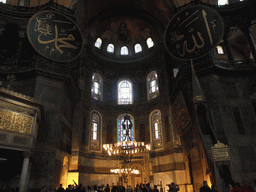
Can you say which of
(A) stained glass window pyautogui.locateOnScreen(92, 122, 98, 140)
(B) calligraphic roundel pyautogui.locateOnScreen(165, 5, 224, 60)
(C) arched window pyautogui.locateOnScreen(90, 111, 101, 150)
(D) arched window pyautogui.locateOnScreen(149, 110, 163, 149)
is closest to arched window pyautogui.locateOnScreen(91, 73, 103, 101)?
(C) arched window pyautogui.locateOnScreen(90, 111, 101, 150)

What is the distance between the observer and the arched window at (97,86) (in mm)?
15078

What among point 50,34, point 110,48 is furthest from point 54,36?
point 110,48

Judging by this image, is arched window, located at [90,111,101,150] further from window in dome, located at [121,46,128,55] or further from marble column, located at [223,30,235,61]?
Result: marble column, located at [223,30,235,61]

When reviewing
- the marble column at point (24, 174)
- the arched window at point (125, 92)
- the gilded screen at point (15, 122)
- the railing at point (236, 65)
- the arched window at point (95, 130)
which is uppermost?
the arched window at point (125, 92)

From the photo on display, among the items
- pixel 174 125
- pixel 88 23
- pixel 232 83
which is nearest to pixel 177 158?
pixel 174 125

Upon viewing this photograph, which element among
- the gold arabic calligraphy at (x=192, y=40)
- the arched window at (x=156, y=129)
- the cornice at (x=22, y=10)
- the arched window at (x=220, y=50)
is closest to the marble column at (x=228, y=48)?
the arched window at (x=220, y=50)

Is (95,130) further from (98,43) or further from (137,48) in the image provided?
(137,48)

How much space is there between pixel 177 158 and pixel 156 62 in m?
7.03

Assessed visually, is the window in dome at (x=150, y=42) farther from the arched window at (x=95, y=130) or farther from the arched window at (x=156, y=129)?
the arched window at (x=95, y=130)

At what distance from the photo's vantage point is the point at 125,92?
53.0 ft

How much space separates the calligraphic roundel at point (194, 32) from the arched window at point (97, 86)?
620 cm

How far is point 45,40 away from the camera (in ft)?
34.3

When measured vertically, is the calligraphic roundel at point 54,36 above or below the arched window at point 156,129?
above

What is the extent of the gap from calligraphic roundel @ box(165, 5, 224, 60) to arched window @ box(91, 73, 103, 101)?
6.20m
